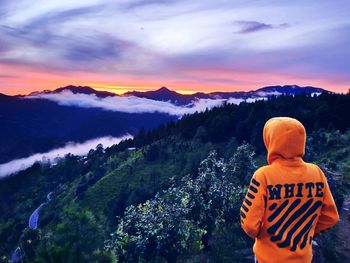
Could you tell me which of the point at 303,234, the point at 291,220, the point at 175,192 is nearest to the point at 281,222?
the point at 291,220

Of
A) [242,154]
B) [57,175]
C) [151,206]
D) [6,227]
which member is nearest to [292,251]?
[151,206]

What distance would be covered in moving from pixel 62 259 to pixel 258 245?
1230 cm

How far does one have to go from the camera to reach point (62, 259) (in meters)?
16.1

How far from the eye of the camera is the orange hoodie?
5391 mm

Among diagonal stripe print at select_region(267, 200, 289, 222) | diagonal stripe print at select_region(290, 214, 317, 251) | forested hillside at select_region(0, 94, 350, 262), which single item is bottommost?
forested hillside at select_region(0, 94, 350, 262)

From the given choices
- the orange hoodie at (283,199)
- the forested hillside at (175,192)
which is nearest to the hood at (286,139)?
the orange hoodie at (283,199)

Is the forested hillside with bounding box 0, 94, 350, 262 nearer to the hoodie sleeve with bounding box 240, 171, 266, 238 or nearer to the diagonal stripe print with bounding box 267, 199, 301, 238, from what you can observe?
the diagonal stripe print with bounding box 267, 199, 301, 238

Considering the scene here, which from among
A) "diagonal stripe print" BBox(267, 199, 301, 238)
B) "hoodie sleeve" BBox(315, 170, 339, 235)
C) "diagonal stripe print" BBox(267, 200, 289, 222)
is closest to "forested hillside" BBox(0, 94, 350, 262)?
"hoodie sleeve" BBox(315, 170, 339, 235)

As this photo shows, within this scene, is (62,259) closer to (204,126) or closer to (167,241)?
(167,241)

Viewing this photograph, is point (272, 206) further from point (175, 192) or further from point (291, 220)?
point (175, 192)

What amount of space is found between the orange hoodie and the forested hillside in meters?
11.0

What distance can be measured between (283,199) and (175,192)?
751 inches

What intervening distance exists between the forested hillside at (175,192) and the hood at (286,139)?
11.4m

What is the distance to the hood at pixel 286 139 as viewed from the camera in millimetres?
5449
